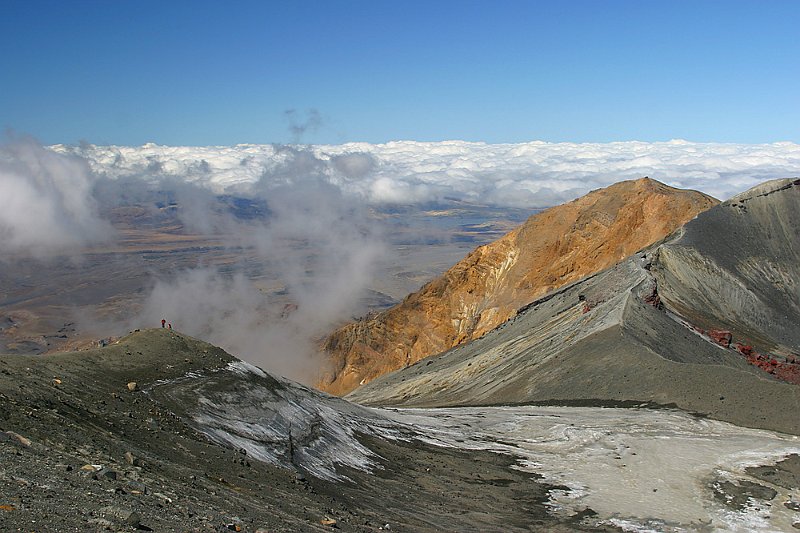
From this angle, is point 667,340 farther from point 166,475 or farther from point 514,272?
point 514,272

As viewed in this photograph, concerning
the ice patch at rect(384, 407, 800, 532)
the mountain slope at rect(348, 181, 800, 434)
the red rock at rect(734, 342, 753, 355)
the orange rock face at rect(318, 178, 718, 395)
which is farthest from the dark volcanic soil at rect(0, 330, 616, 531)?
the orange rock face at rect(318, 178, 718, 395)

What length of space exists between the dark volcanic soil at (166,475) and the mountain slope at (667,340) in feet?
56.9

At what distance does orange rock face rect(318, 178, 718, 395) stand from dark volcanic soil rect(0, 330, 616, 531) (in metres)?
71.9

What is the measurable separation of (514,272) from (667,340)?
5618cm

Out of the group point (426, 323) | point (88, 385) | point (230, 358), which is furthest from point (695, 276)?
point (88, 385)

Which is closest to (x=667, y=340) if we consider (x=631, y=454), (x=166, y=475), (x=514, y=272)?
(x=631, y=454)

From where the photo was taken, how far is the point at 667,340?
180 ft

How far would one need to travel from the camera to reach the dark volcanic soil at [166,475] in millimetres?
15742

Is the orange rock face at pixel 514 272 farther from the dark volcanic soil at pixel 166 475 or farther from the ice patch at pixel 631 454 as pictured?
the dark volcanic soil at pixel 166 475

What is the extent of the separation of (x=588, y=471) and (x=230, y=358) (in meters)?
16.5

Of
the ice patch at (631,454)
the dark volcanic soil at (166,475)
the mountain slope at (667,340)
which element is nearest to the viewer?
the dark volcanic soil at (166,475)

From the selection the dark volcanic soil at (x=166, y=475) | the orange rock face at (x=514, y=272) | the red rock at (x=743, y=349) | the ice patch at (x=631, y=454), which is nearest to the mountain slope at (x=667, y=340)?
the red rock at (x=743, y=349)

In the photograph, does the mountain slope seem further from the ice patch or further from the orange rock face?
the orange rock face

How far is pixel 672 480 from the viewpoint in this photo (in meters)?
31.2
